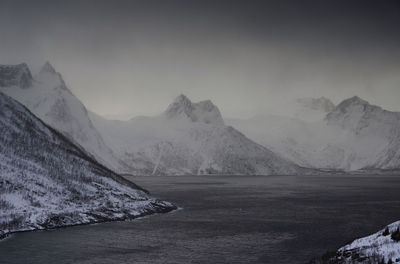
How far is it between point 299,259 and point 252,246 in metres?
11.8

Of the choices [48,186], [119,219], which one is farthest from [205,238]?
[48,186]

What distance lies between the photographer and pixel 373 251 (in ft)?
160

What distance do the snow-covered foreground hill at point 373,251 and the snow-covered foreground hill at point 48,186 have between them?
197 ft

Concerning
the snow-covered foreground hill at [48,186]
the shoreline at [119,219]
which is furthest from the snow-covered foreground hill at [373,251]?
the snow-covered foreground hill at [48,186]

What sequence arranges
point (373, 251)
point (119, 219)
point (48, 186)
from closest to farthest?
point (373, 251)
point (119, 219)
point (48, 186)

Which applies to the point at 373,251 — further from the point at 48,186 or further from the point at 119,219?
the point at 48,186

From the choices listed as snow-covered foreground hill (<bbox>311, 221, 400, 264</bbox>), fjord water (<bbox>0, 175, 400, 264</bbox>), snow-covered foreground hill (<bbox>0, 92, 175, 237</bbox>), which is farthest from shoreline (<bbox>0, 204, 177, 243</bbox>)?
snow-covered foreground hill (<bbox>311, 221, 400, 264</bbox>)

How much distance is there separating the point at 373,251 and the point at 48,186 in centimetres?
8674

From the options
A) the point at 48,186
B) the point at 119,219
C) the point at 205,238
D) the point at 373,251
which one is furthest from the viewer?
the point at 48,186

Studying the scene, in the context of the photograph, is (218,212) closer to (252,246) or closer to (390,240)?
(252,246)

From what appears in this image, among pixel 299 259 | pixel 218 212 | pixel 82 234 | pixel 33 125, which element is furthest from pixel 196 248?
pixel 33 125

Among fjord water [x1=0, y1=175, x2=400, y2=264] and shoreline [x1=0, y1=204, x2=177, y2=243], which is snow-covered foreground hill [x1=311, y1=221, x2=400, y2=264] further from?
shoreline [x1=0, y1=204, x2=177, y2=243]

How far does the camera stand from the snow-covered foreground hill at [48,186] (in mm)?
97581

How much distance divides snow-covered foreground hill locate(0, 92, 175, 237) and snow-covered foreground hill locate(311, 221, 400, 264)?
6003 centimetres
